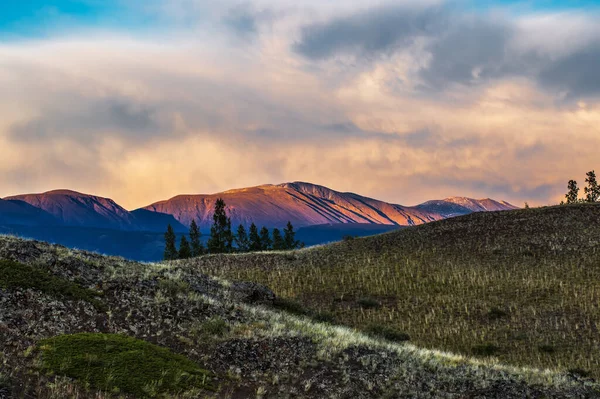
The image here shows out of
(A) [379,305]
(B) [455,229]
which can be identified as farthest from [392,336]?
(B) [455,229]

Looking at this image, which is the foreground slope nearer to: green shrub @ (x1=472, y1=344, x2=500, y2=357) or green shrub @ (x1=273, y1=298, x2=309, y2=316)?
green shrub @ (x1=273, y1=298, x2=309, y2=316)

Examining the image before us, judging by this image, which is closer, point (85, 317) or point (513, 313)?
point (85, 317)

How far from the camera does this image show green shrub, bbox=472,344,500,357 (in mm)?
31281

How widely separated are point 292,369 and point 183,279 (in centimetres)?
1115

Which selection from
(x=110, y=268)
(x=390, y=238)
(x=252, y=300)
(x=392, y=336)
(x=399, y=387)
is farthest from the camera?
Answer: (x=390, y=238)

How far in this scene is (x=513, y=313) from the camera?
Answer: 38906mm

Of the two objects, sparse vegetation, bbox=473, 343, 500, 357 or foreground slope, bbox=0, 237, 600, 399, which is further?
sparse vegetation, bbox=473, 343, 500, 357

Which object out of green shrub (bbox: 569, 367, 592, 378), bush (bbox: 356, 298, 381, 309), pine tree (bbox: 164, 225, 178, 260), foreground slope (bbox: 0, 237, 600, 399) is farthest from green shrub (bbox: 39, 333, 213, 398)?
pine tree (bbox: 164, 225, 178, 260)

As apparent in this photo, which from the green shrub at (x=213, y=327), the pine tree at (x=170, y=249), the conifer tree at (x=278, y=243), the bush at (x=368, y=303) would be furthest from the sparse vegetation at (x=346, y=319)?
the conifer tree at (x=278, y=243)

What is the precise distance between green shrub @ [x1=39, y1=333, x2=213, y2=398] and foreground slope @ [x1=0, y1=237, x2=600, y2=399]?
0.03 meters

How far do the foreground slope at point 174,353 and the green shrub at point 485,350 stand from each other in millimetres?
11945

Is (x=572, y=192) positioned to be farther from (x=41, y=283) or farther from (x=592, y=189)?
(x=41, y=283)

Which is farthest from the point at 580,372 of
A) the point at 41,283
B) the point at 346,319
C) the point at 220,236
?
the point at 220,236

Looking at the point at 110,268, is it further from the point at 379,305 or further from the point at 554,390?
the point at 379,305
